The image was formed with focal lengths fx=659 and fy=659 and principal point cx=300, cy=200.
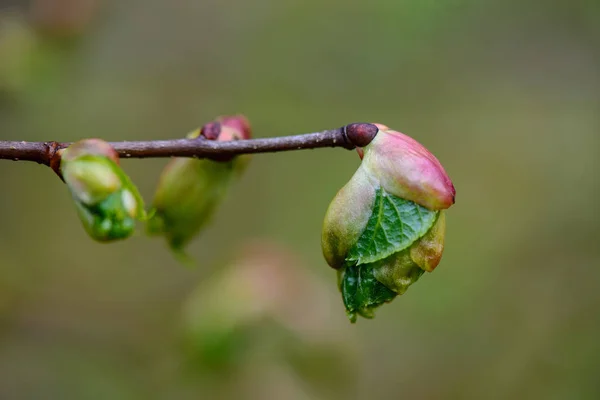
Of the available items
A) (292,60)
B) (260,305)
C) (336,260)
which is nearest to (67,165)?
(336,260)

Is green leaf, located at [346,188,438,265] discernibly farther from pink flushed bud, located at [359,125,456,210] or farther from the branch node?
the branch node

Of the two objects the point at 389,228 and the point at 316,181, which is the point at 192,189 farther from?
the point at 316,181

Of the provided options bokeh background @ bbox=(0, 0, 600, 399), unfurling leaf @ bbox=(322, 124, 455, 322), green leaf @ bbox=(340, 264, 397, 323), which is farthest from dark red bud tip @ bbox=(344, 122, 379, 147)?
bokeh background @ bbox=(0, 0, 600, 399)

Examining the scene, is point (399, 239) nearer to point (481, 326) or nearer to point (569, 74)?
point (481, 326)

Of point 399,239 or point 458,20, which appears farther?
point 458,20

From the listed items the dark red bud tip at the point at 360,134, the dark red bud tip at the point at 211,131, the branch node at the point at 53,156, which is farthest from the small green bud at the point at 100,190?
the dark red bud tip at the point at 360,134

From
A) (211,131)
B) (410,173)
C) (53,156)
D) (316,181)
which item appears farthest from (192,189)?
(316,181)
